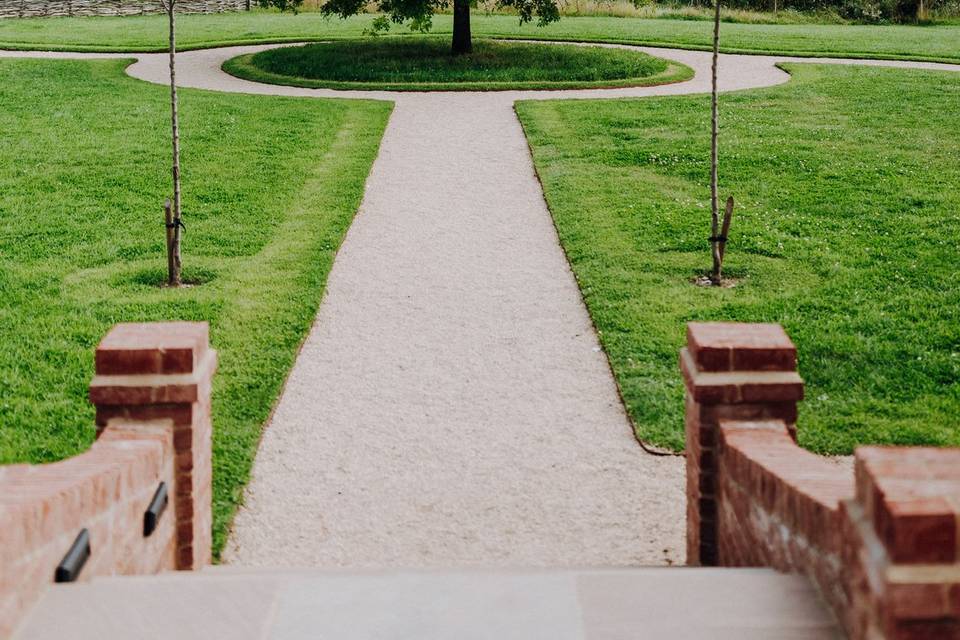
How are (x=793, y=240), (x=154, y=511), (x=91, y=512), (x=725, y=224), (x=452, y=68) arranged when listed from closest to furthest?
(x=91, y=512), (x=154, y=511), (x=725, y=224), (x=793, y=240), (x=452, y=68)

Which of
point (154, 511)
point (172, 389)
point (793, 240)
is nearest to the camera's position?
point (154, 511)

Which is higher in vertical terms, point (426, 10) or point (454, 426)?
point (426, 10)

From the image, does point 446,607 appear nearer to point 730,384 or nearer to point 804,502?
point 804,502

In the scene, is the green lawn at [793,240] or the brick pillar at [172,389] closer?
the brick pillar at [172,389]

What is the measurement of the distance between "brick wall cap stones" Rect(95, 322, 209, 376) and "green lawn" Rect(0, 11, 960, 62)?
2525 cm

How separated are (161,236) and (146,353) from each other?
6.99 meters

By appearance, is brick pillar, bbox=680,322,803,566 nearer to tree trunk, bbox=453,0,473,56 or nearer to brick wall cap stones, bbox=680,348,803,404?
brick wall cap stones, bbox=680,348,803,404

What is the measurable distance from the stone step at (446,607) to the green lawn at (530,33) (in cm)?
2595

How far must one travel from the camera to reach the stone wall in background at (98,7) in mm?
41156

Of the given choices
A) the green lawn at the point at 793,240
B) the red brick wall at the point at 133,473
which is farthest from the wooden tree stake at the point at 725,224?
the red brick wall at the point at 133,473

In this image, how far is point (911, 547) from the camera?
2.75 metres

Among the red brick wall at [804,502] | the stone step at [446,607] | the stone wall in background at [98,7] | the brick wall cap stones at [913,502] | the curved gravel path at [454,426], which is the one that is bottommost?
the curved gravel path at [454,426]

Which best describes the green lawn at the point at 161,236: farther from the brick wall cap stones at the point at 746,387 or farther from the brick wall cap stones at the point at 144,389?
the brick wall cap stones at the point at 746,387

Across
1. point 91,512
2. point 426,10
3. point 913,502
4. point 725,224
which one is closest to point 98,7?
point 426,10
